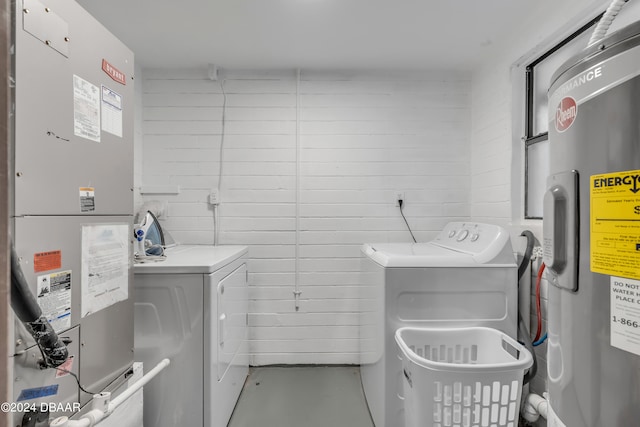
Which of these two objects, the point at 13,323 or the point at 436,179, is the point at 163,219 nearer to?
the point at 13,323

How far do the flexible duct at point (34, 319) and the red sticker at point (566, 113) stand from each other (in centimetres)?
131

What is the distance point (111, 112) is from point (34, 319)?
71 cm

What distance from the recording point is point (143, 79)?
2430mm

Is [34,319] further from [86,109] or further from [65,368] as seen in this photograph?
[86,109]

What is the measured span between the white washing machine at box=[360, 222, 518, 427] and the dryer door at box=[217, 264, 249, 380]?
33.1 inches

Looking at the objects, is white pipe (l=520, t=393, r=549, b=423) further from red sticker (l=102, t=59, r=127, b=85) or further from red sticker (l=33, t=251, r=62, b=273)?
red sticker (l=102, t=59, r=127, b=85)

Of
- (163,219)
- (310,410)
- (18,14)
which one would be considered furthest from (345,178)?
(18,14)

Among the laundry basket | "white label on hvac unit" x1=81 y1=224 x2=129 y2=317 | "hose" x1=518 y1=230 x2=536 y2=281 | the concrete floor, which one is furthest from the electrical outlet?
"hose" x1=518 y1=230 x2=536 y2=281

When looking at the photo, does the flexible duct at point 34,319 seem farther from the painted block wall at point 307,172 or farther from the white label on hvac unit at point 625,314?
the painted block wall at point 307,172

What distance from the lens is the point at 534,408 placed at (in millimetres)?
1593

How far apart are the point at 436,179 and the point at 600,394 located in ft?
6.70

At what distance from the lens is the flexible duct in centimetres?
69

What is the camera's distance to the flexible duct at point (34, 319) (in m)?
0.69

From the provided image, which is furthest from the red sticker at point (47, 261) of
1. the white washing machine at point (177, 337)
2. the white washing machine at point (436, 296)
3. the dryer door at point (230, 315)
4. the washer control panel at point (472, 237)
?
the washer control panel at point (472, 237)
